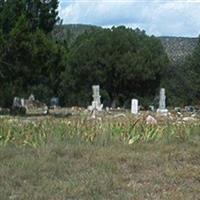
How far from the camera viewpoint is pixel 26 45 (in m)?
27.8

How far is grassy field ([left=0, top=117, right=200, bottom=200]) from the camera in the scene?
6.83 m

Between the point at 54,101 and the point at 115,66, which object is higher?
the point at 115,66

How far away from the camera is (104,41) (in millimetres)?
50406

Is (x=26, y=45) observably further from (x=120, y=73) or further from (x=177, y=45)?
(x=177, y=45)

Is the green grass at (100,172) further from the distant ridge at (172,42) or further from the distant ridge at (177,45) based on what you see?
the distant ridge at (177,45)

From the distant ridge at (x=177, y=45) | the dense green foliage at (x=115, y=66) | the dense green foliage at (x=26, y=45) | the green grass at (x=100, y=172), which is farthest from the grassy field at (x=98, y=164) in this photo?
the distant ridge at (x=177, y=45)

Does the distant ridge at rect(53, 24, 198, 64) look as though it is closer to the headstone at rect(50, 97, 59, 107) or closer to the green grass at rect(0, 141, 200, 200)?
the headstone at rect(50, 97, 59, 107)

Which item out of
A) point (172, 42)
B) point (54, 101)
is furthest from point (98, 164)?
point (172, 42)

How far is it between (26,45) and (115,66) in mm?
22284

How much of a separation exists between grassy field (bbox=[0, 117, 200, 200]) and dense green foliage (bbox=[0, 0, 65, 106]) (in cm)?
1698

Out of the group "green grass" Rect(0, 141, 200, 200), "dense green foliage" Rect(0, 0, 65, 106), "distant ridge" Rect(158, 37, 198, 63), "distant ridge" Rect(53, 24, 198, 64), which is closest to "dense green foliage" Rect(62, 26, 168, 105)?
"dense green foliage" Rect(0, 0, 65, 106)

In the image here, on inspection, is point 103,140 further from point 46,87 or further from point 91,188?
point 46,87

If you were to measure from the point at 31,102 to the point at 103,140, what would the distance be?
115 feet

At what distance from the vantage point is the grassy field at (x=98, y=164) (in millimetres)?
6828
